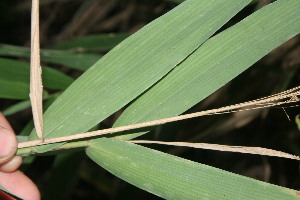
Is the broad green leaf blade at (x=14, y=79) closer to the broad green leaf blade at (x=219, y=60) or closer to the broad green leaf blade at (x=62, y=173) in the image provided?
the broad green leaf blade at (x=62, y=173)

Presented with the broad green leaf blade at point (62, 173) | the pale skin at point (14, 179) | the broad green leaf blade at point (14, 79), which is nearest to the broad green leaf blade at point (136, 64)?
the pale skin at point (14, 179)

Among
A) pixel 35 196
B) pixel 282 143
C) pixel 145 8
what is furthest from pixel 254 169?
pixel 35 196

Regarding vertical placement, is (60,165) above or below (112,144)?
above

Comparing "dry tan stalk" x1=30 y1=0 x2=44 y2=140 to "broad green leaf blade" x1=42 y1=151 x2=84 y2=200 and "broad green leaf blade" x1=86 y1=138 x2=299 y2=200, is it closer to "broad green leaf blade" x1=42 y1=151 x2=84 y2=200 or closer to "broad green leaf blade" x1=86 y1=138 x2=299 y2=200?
"broad green leaf blade" x1=86 y1=138 x2=299 y2=200

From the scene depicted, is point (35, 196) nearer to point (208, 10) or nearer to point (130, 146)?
point (130, 146)

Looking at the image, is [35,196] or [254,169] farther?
[254,169]

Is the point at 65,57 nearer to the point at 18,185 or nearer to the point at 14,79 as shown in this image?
the point at 14,79
